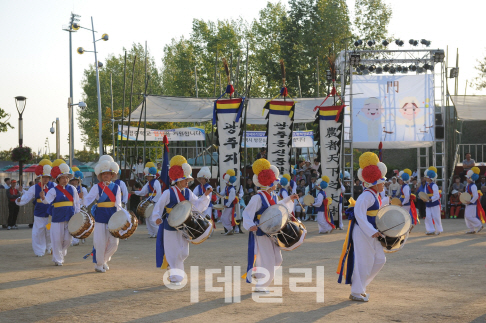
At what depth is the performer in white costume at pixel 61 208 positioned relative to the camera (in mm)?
9492

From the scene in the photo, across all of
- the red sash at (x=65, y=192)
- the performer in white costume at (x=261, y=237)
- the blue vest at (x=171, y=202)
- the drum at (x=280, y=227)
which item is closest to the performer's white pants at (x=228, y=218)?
the red sash at (x=65, y=192)

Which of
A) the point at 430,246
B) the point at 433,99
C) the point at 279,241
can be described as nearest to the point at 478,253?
the point at 430,246

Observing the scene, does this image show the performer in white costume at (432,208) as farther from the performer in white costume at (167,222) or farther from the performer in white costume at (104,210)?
the performer in white costume at (104,210)

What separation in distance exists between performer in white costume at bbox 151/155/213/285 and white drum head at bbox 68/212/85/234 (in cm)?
195

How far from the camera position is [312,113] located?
20.6 metres

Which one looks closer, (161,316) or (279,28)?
(161,316)

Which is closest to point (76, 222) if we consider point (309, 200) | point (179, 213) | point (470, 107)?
point (179, 213)

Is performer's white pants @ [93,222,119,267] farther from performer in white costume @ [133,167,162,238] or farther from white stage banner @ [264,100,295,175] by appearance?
white stage banner @ [264,100,295,175]

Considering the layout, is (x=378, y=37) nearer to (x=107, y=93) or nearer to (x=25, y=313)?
(x=107, y=93)

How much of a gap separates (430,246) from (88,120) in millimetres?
40334

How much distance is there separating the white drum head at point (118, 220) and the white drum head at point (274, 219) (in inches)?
99.3

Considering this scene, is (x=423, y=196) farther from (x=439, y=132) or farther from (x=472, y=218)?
(x=439, y=132)

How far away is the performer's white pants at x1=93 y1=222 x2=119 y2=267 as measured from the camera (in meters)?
8.59

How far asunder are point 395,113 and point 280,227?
1457 centimetres
